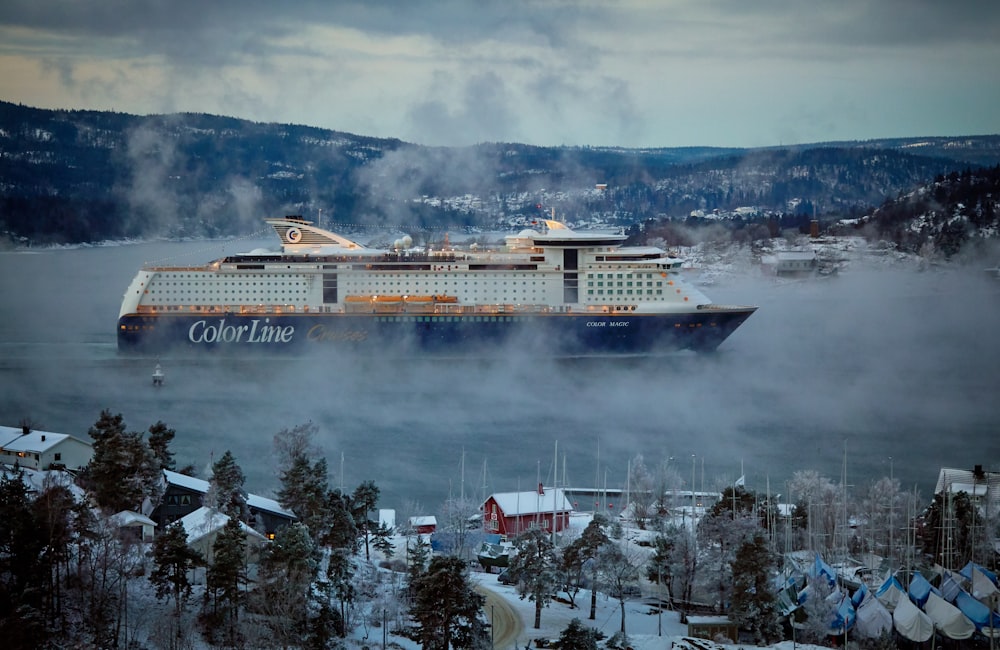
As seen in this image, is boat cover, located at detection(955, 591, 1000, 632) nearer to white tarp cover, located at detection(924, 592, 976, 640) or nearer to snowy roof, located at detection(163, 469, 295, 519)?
white tarp cover, located at detection(924, 592, 976, 640)

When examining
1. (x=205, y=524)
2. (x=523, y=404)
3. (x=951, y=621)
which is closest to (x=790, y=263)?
(x=523, y=404)

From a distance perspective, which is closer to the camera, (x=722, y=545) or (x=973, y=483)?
(x=722, y=545)

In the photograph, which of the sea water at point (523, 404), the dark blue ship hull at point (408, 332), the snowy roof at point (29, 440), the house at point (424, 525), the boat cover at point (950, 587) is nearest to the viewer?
the boat cover at point (950, 587)

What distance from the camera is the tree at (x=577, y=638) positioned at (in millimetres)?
7746

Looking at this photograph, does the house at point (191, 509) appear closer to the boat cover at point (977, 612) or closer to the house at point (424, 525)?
the house at point (424, 525)

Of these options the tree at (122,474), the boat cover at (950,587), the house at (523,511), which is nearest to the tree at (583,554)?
the house at (523,511)

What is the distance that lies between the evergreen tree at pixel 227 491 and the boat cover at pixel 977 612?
6013mm

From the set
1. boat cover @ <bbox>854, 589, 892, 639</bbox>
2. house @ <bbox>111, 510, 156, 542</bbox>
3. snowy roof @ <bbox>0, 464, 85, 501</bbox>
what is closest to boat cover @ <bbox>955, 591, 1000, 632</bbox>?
boat cover @ <bbox>854, 589, 892, 639</bbox>

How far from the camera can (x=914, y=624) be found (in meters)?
8.53

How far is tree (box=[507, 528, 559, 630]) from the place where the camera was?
854 cm

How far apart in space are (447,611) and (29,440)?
589cm

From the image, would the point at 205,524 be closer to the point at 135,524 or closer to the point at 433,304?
the point at 135,524

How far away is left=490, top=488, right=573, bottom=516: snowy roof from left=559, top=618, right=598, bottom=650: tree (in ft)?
9.99

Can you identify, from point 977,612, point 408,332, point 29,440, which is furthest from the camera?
point 408,332
